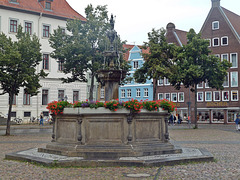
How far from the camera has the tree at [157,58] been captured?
37.2m

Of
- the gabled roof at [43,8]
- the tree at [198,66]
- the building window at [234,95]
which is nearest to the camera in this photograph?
the tree at [198,66]

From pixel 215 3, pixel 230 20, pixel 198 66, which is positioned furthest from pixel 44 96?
pixel 230 20

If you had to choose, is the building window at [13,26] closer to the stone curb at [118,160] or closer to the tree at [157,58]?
the tree at [157,58]

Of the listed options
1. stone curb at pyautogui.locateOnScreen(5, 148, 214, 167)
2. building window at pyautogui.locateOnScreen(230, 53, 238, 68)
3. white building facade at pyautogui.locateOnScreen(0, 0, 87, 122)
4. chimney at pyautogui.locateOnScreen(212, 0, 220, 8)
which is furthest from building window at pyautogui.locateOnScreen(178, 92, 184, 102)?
stone curb at pyautogui.locateOnScreen(5, 148, 214, 167)

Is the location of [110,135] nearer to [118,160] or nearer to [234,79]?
[118,160]

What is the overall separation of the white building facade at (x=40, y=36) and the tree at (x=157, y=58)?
1424cm

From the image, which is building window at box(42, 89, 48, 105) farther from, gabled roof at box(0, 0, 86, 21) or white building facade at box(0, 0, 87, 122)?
gabled roof at box(0, 0, 86, 21)

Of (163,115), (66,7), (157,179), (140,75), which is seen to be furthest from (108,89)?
(66,7)

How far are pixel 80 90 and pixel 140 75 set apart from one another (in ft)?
55.4

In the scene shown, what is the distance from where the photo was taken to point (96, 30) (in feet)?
112

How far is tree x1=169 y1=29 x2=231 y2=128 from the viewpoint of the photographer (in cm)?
3709

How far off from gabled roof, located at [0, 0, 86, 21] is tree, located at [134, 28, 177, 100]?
14.8m

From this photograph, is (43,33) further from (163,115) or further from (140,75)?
(163,115)

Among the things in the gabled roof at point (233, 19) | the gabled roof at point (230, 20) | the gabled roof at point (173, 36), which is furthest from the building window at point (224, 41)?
the gabled roof at point (173, 36)
